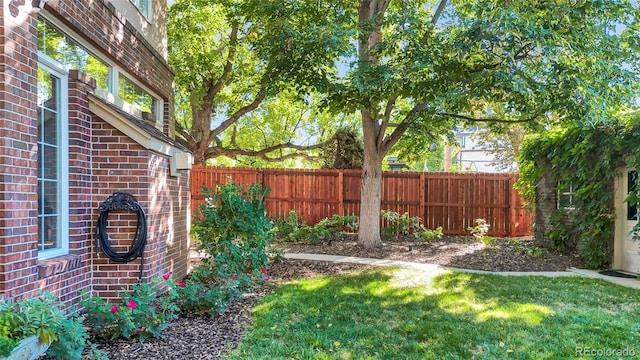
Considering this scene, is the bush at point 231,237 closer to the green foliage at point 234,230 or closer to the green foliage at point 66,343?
the green foliage at point 234,230

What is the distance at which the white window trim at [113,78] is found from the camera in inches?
147

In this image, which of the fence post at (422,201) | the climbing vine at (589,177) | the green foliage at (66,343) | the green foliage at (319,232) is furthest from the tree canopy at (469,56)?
the green foliage at (66,343)

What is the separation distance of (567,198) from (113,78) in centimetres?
845

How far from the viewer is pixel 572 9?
5.27m

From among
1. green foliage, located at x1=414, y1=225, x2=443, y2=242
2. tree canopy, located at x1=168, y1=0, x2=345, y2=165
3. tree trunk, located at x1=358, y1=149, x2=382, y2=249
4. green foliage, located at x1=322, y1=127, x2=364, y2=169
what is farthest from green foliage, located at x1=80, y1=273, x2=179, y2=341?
green foliage, located at x1=322, y1=127, x2=364, y2=169

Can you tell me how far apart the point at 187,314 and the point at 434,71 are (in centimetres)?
463

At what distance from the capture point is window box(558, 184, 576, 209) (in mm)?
7852

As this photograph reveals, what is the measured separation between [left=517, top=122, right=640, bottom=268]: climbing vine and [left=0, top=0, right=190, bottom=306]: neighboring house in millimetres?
6619

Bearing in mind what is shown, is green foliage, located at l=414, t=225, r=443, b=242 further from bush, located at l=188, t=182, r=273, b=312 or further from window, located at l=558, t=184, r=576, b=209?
bush, located at l=188, t=182, r=273, b=312

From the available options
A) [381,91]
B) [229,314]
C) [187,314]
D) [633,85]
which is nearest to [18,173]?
[187,314]

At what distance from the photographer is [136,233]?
13.7 ft

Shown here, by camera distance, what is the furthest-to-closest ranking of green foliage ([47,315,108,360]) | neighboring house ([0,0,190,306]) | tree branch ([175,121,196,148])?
tree branch ([175,121,196,148]) → neighboring house ([0,0,190,306]) → green foliage ([47,315,108,360])

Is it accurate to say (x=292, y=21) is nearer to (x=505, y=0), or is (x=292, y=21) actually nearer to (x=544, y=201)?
(x=505, y=0)

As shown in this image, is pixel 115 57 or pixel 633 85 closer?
pixel 115 57
